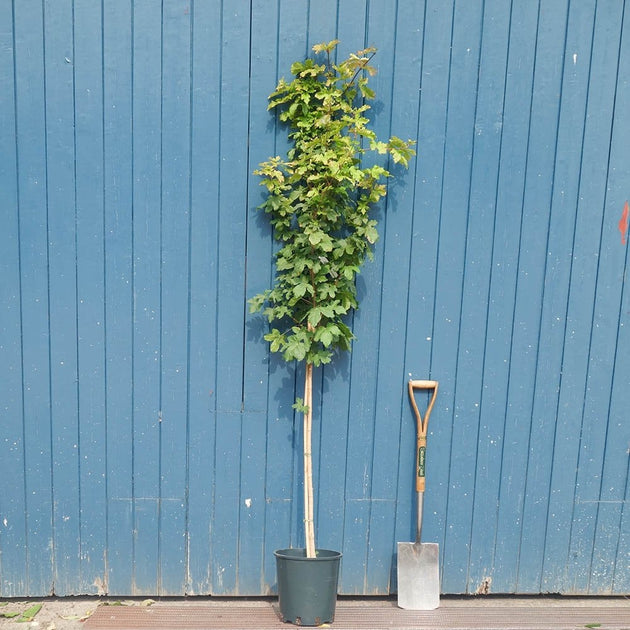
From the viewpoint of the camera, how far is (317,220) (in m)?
3.22

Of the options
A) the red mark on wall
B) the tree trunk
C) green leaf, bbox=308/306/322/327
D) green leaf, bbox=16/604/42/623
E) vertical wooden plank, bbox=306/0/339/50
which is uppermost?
vertical wooden plank, bbox=306/0/339/50

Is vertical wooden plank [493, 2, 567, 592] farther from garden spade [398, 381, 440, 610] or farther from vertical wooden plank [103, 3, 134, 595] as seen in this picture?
vertical wooden plank [103, 3, 134, 595]

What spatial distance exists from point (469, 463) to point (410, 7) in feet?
7.54

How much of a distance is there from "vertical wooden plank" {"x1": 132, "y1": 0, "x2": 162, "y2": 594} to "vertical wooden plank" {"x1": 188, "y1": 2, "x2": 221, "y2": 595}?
0.56 feet

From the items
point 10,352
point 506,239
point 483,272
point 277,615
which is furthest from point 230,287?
point 277,615

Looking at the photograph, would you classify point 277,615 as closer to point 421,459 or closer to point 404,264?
point 421,459

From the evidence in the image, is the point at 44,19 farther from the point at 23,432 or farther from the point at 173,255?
the point at 23,432

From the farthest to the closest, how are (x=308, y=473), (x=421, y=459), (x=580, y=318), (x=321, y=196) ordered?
(x=580, y=318), (x=421, y=459), (x=308, y=473), (x=321, y=196)

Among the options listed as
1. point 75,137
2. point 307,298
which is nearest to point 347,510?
point 307,298

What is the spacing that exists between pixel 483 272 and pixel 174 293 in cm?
156

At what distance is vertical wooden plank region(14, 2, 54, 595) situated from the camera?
3.24 metres

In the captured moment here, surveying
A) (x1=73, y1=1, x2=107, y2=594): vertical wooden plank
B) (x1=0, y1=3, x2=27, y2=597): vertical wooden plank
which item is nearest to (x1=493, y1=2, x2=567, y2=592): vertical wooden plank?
(x1=73, y1=1, x2=107, y2=594): vertical wooden plank

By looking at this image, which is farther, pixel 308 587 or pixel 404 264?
pixel 404 264

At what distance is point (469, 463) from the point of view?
11.6 feet
